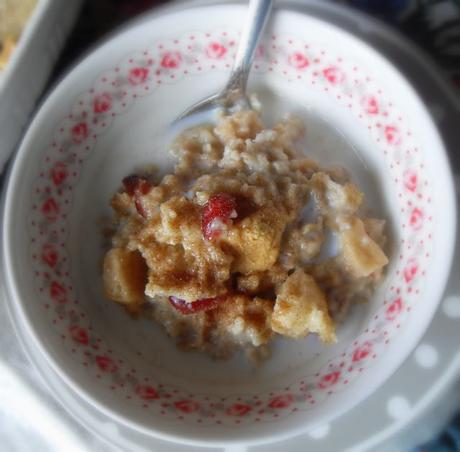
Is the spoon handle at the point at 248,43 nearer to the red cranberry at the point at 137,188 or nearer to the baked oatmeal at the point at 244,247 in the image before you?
the baked oatmeal at the point at 244,247

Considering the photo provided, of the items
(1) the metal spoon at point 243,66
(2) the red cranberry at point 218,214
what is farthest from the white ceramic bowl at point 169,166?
(2) the red cranberry at point 218,214

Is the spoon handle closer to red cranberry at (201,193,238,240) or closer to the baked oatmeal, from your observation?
the baked oatmeal

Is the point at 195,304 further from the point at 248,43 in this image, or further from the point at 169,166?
the point at 248,43

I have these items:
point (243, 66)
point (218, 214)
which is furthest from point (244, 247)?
point (243, 66)

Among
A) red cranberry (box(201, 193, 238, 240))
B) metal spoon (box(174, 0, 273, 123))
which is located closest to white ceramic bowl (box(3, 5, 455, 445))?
metal spoon (box(174, 0, 273, 123))

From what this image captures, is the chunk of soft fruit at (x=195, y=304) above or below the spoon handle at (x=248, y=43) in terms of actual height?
below

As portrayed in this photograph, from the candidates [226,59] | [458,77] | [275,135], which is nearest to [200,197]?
[275,135]
